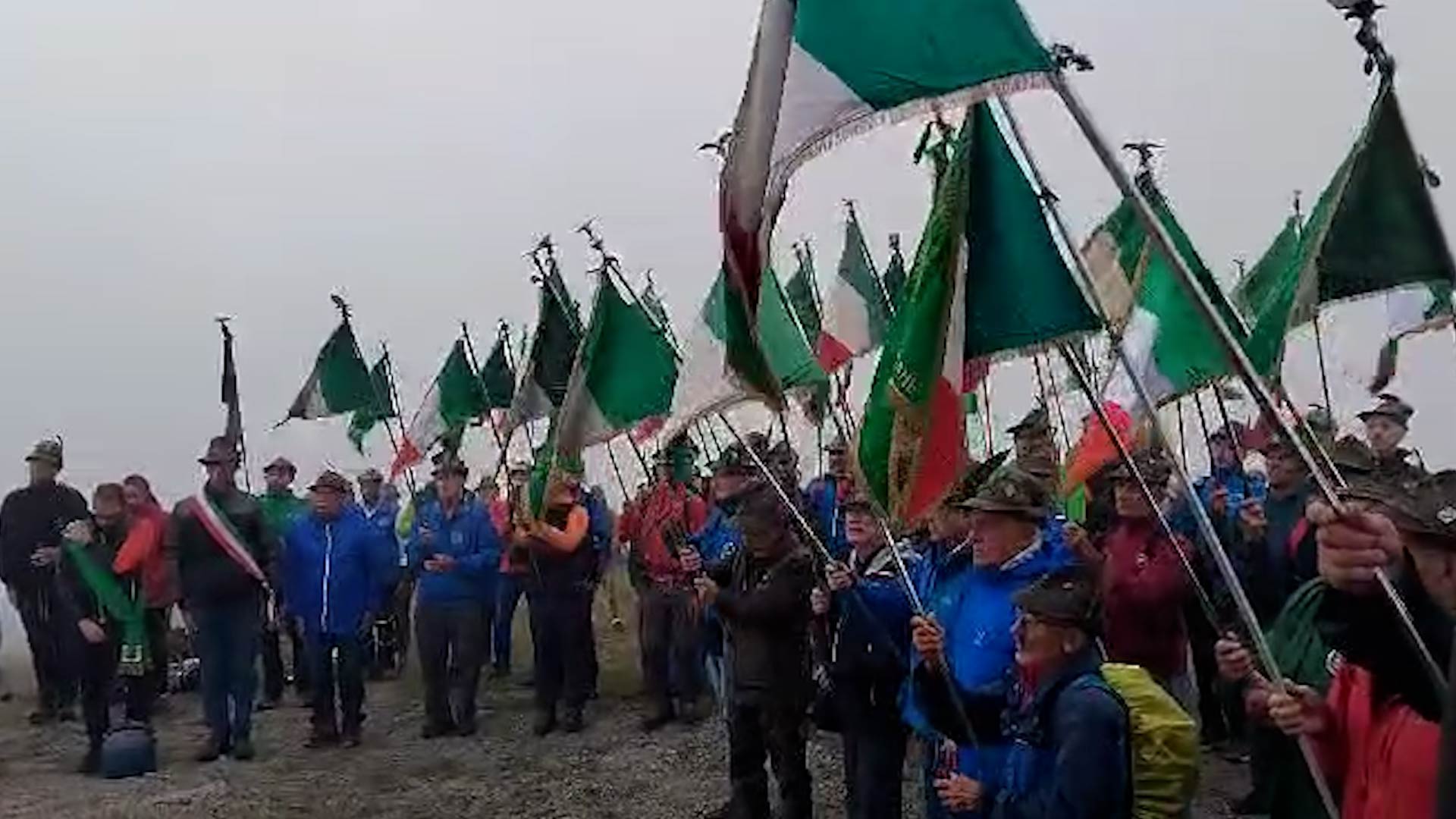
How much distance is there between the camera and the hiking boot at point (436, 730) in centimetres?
1191

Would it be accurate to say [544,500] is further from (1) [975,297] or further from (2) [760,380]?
(1) [975,297]

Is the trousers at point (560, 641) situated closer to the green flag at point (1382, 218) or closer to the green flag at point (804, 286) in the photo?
the green flag at point (804, 286)

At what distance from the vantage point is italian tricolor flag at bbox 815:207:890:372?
37.8 ft

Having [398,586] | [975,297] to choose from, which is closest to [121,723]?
[398,586]

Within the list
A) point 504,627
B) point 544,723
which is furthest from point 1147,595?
point 504,627

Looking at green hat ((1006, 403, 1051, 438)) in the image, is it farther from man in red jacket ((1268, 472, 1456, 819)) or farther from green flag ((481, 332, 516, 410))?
green flag ((481, 332, 516, 410))

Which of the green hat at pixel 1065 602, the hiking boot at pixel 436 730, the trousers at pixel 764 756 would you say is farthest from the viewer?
the hiking boot at pixel 436 730

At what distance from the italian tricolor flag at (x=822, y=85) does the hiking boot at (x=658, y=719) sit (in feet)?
24.9

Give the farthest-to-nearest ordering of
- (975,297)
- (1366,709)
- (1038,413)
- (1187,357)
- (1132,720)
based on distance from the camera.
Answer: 1. (1038,413)
2. (1187,357)
3. (975,297)
4. (1132,720)
5. (1366,709)

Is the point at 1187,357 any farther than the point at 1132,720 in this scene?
Yes

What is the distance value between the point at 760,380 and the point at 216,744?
7079mm

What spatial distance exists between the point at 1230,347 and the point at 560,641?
8.99 m

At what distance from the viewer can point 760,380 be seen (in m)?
5.75

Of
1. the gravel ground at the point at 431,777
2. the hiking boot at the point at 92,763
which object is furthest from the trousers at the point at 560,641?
the hiking boot at the point at 92,763
